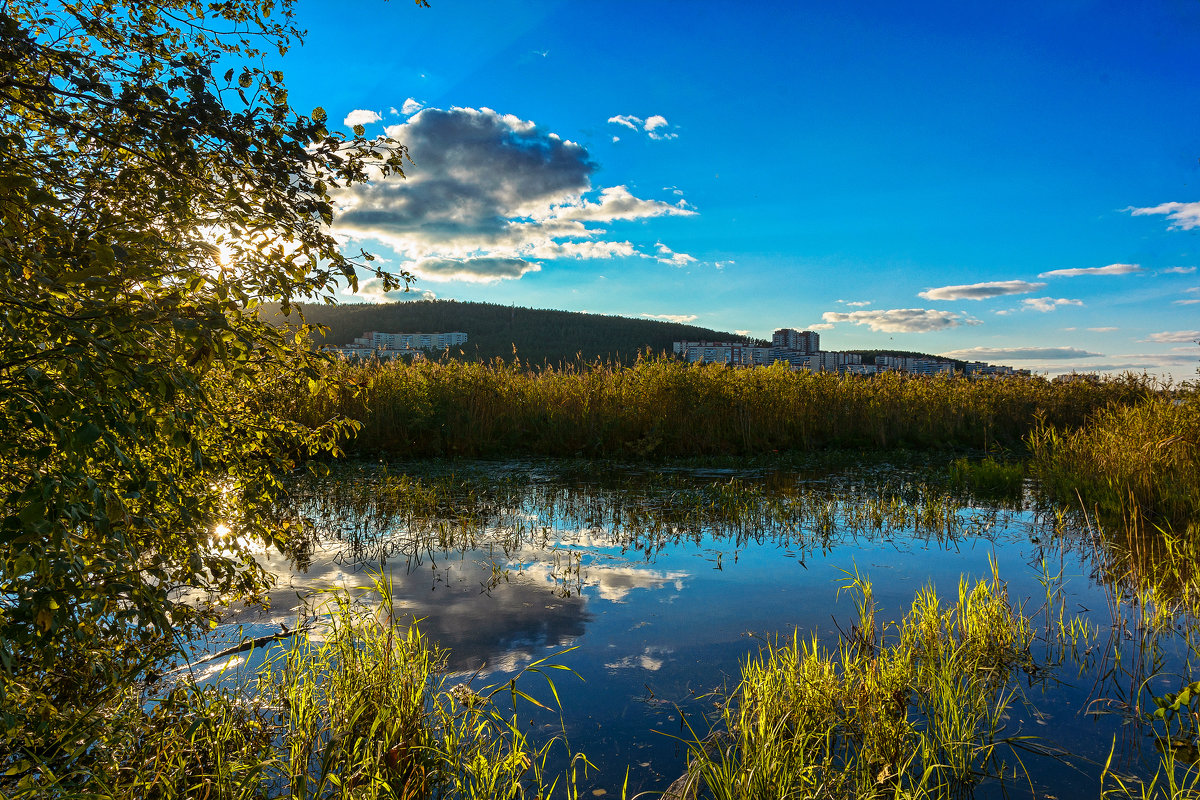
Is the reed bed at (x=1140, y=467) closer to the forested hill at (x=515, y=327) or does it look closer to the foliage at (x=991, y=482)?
the foliage at (x=991, y=482)

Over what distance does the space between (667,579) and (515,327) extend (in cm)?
6761

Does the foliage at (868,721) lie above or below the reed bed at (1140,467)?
below

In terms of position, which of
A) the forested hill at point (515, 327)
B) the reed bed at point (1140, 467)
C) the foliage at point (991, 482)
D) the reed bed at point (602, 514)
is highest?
the forested hill at point (515, 327)

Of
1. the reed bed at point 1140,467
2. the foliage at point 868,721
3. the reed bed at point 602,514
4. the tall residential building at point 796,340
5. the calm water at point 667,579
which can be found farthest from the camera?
the tall residential building at point 796,340

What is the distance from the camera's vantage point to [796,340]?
49.2 m

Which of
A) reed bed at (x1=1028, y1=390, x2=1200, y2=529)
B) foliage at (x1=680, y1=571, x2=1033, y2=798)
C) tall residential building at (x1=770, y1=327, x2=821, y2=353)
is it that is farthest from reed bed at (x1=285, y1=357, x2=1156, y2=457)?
tall residential building at (x1=770, y1=327, x2=821, y2=353)

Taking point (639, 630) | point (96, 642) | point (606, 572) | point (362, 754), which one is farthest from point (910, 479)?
point (96, 642)

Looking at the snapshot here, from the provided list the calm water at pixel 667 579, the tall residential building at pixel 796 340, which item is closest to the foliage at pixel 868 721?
the calm water at pixel 667 579

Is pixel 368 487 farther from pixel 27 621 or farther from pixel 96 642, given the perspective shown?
pixel 27 621

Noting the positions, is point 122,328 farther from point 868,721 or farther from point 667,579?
point 667,579

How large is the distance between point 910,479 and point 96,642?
10649mm

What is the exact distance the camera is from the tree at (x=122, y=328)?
1.87 m

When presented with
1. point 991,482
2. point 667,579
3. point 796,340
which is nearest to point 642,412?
point 991,482

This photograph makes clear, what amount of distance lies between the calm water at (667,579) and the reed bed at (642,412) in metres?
2.45
